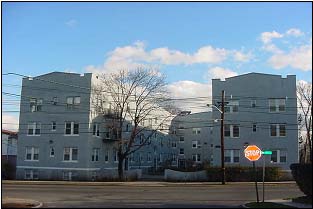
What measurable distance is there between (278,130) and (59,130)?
924 inches

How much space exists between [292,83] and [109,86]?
19.8 metres

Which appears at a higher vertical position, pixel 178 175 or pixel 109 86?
pixel 109 86

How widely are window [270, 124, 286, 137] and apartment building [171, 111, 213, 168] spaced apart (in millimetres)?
32339

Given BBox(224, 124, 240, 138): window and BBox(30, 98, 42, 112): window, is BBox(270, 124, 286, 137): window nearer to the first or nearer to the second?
BBox(224, 124, 240, 138): window

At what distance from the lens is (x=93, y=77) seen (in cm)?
4650

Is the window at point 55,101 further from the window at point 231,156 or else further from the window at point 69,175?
the window at point 231,156

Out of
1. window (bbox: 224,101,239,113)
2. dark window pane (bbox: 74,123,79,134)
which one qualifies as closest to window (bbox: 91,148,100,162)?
dark window pane (bbox: 74,123,79,134)

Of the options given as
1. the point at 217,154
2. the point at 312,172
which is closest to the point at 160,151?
the point at 217,154

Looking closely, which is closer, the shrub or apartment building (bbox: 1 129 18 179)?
the shrub

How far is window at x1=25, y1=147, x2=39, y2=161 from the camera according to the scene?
47.4m

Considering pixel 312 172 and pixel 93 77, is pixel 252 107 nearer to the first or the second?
pixel 93 77

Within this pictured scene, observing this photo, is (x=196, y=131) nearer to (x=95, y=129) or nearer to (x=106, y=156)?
(x=106, y=156)

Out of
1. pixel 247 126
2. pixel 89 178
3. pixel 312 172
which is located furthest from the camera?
pixel 247 126

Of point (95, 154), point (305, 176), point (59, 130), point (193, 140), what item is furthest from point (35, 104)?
point (193, 140)
